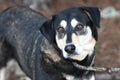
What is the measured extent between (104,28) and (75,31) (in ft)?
14.3

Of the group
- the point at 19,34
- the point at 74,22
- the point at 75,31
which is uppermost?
the point at 19,34

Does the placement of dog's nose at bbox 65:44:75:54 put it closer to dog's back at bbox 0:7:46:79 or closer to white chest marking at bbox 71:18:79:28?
white chest marking at bbox 71:18:79:28

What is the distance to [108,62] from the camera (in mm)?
9242

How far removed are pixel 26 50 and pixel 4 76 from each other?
2.88 ft

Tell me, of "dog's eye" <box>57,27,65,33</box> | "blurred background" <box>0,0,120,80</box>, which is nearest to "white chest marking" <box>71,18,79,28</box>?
"dog's eye" <box>57,27,65,33</box>

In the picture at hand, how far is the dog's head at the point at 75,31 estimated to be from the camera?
6269mm

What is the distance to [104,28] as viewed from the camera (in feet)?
35.0

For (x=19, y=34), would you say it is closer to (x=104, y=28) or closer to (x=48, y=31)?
(x=48, y=31)

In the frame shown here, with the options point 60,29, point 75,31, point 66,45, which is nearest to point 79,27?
point 75,31

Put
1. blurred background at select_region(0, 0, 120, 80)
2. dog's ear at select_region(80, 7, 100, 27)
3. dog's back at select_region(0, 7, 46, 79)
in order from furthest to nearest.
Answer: blurred background at select_region(0, 0, 120, 80), dog's back at select_region(0, 7, 46, 79), dog's ear at select_region(80, 7, 100, 27)

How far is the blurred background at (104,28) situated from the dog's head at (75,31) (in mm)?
1671

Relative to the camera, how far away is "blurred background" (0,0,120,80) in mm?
8719

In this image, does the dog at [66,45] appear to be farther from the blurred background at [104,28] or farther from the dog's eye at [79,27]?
the blurred background at [104,28]

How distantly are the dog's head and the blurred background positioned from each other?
1671 millimetres
